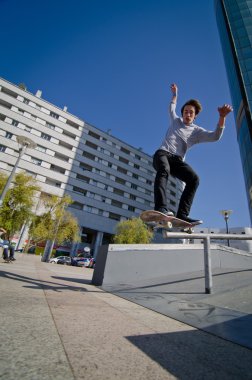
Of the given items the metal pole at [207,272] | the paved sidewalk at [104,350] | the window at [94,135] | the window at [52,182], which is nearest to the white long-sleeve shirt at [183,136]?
the metal pole at [207,272]

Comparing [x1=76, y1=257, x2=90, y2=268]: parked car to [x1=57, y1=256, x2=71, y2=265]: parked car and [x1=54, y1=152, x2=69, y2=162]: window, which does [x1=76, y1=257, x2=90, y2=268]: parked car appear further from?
[x1=54, y1=152, x2=69, y2=162]: window

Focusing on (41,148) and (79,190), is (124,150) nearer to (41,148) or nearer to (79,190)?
(79,190)

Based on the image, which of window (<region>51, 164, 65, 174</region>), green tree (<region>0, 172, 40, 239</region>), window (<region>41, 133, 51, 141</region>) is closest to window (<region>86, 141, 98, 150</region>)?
window (<region>41, 133, 51, 141</region>)

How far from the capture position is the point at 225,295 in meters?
3.49

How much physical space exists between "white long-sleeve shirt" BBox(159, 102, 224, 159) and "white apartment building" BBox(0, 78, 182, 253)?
35750mm

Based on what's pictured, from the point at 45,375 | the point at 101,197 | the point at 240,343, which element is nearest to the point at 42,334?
the point at 45,375

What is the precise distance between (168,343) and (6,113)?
42885 mm

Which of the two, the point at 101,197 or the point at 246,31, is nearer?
the point at 246,31

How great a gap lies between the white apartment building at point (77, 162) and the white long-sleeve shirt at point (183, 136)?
117 feet

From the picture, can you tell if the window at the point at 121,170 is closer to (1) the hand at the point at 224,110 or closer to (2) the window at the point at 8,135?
(2) the window at the point at 8,135

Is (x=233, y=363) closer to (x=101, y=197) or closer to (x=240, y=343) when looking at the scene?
(x=240, y=343)

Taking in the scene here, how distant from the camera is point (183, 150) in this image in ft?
13.3

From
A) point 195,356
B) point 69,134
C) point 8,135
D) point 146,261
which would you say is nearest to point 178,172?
point 195,356

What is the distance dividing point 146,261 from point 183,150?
3796 mm
